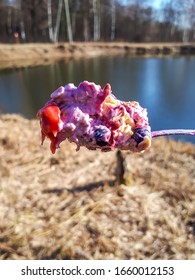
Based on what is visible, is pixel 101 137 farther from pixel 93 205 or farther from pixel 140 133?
pixel 93 205

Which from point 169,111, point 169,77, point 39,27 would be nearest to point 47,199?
point 169,111

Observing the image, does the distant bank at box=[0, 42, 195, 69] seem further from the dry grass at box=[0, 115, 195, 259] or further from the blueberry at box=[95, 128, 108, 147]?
the blueberry at box=[95, 128, 108, 147]

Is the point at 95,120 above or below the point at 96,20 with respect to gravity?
above

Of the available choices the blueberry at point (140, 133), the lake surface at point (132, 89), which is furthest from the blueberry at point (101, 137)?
the lake surface at point (132, 89)

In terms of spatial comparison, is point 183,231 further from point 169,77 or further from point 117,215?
point 169,77

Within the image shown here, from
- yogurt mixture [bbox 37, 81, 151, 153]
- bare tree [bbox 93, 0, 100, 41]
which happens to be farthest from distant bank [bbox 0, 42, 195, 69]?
yogurt mixture [bbox 37, 81, 151, 153]

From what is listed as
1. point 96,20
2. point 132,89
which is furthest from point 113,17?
point 132,89
